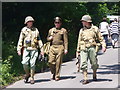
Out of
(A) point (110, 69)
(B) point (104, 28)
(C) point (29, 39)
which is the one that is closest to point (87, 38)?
(C) point (29, 39)

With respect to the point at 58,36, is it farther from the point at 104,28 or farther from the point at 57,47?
the point at 104,28

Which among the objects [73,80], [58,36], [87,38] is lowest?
[73,80]

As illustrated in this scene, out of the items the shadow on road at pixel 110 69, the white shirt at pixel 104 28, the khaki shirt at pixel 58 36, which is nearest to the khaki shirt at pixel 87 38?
the khaki shirt at pixel 58 36

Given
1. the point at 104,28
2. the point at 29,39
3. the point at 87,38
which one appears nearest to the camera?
the point at 87,38

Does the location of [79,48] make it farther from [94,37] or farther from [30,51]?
[30,51]

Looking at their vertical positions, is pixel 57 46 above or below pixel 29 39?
below

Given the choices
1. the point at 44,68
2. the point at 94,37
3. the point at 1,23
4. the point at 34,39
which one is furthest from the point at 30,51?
the point at 1,23

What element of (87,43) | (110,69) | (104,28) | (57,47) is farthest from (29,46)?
(104,28)

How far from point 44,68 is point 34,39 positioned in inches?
160

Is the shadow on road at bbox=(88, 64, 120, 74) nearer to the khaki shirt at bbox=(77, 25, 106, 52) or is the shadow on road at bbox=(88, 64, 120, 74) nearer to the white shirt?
the khaki shirt at bbox=(77, 25, 106, 52)

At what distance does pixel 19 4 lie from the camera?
1638cm

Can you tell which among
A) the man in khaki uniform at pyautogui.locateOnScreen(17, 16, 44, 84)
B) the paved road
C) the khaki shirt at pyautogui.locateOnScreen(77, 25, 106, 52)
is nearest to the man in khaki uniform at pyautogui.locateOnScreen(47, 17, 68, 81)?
the paved road

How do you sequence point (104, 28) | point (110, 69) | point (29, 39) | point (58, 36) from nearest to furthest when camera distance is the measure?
point (29, 39)
point (58, 36)
point (110, 69)
point (104, 28)

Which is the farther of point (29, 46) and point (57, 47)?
point (57, 47)
